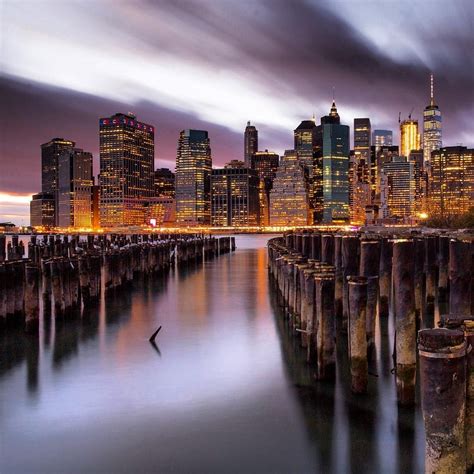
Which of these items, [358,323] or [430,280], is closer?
[358,323]

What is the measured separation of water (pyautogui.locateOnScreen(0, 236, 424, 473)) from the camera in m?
7.90

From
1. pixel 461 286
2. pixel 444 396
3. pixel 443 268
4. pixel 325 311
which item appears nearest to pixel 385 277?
pixel 443 268

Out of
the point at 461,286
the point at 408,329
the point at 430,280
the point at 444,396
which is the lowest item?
the point at 430,280

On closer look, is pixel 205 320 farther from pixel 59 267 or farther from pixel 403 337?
pixel 403 337

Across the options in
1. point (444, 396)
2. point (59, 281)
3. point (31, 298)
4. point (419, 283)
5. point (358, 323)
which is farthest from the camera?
point (59, 281)

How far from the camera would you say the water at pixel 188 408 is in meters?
7.90

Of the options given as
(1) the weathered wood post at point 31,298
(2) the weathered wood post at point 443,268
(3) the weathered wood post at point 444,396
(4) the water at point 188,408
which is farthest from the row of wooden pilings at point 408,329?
(1) the weathered wood post at point 31,298

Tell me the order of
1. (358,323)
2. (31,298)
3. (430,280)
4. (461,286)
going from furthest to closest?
1. (430,280)
2. (31,298)
3. (461,286)
4. (358,323)

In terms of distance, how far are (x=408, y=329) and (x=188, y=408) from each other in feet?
14.2

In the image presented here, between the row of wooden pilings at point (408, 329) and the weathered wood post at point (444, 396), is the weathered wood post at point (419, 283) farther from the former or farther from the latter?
the weathered wood post at point (444, 396)

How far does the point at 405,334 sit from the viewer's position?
29.8 ft

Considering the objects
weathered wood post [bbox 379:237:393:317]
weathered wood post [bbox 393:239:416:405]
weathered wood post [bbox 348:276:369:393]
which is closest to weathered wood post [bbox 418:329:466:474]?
weathered wood post [bbox 393:239:416:405]

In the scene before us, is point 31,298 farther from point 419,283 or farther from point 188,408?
point 419,283

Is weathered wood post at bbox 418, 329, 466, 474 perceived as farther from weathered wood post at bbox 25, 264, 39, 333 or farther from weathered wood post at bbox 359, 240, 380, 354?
weathered wood post at bbox 25, 264, 39, 333
